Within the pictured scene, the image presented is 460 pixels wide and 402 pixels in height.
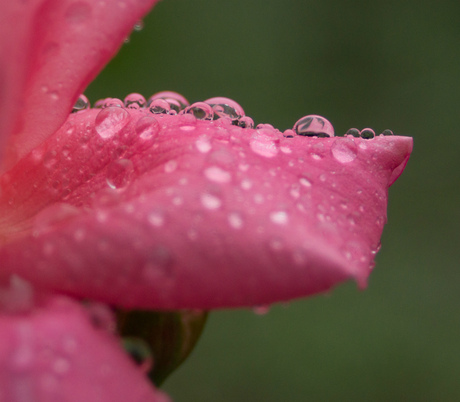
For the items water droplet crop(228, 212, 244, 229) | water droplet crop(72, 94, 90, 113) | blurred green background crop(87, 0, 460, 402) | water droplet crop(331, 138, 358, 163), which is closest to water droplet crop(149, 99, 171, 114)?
water droplet crop(72, 94, 90, 113)

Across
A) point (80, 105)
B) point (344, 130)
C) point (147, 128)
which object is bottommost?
point (344, 130)

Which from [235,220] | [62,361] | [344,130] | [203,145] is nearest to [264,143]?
[203,145]

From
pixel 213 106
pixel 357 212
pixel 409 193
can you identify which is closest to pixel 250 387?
pixel 409 193

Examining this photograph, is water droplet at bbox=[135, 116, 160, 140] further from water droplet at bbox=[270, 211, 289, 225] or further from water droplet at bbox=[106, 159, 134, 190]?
water droplet at bbox=[270, 211, 289, 225]

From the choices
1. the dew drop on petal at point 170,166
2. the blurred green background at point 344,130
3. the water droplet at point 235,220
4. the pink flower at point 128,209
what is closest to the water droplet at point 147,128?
the pink flower at point 128,209

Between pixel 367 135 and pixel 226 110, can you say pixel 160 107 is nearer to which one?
pixel 226 110
